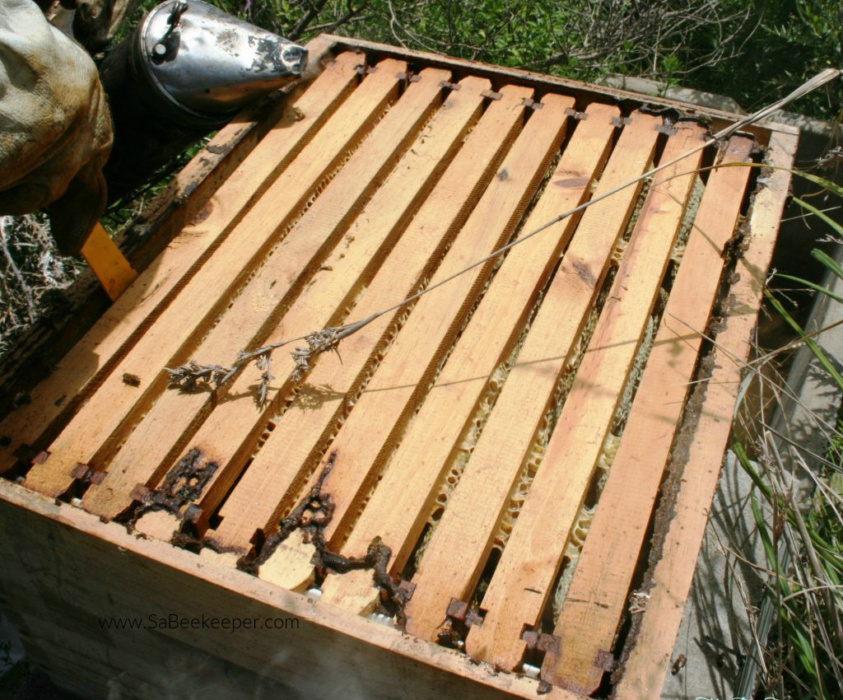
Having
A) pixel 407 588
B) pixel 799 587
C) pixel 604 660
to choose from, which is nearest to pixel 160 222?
pixel 407 588

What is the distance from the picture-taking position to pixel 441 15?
15.4 feet

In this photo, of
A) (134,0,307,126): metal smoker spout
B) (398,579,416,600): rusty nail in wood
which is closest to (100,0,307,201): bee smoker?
(134,0,307,126): metal smoker spout

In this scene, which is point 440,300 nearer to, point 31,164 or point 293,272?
point 293,272

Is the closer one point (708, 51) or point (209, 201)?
point (209, 201)

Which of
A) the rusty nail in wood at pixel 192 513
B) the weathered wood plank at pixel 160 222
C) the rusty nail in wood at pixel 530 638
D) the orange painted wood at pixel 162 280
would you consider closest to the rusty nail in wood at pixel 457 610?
the rusty nail in wood at pixel 530 638

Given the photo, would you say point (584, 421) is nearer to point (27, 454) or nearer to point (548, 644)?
point (548, 644)

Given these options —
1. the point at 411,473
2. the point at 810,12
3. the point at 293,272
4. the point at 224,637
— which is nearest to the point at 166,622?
the point at 224,637

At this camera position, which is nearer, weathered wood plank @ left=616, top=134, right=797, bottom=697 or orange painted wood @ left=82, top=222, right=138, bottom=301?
weathered wood plank @ left=616, top=134, right=797, bottom=697

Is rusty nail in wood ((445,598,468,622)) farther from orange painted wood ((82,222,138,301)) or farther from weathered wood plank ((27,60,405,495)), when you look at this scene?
orange painted wood ((82,222,138,301))

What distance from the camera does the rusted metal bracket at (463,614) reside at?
5.52 feet

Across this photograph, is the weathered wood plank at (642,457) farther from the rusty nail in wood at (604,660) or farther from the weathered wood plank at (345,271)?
the weathered wood plank at (345,271)

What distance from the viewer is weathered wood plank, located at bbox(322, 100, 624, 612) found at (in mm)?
1824

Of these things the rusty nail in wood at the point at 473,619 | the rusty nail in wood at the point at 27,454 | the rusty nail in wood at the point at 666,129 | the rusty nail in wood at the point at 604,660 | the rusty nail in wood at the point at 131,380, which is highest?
Answer: the rusty nail in wood at the point at 666,129

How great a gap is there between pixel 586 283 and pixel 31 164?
1419 mm
